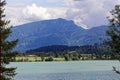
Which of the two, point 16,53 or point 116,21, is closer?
point 116,21

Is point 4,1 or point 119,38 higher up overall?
point 4,1

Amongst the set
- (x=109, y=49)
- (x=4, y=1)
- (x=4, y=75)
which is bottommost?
(x=4, y=75)

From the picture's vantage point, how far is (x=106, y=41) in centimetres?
2850

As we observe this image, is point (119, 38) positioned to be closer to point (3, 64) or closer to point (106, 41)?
point (106, 41)

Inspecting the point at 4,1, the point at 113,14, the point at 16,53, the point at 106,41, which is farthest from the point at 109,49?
the point at 4,1

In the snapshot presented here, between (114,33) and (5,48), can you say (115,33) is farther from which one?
(5,48)

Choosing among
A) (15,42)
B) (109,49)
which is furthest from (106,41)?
(15,42)

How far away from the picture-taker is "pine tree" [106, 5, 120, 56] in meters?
27.4

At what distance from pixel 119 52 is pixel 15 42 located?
335 inches

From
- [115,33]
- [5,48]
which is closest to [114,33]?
[115,33]

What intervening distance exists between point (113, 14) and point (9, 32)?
844 cm

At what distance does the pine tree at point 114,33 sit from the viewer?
2738cm

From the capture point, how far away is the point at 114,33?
91.2ft

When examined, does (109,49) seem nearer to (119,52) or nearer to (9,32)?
(119,52)
